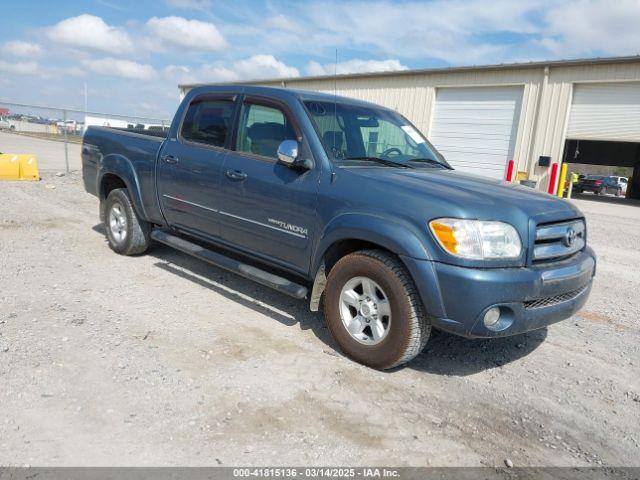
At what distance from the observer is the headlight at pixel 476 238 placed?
3025 millimetres

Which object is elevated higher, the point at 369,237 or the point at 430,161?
the point at 430,161

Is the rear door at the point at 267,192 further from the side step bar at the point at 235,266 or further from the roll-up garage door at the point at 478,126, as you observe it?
the roll-up garage door at the point at 478,126

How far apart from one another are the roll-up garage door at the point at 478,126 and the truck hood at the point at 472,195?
14.6 m

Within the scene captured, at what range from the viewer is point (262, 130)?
14.2 ft

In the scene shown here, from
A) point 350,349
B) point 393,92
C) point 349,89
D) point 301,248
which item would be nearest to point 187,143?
point 301,248

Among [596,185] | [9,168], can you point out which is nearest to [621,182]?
[596,185]

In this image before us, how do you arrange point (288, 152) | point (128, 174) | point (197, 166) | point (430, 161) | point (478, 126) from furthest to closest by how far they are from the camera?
point (478, 126) < point (128, 174) < point (197, 166) < point (430, 161) < point (288, 152)

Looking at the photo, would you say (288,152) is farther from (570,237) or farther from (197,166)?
(570,237)

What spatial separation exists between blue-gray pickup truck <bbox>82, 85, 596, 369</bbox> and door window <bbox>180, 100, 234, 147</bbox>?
0.02 meters

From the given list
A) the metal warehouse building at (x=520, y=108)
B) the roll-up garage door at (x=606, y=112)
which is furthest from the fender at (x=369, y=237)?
the roll-up garage door at (x=606, y=112)

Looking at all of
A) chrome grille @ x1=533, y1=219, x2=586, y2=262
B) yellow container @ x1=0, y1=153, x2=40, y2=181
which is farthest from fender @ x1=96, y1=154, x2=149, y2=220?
yellow container @ x1=0, y1=153, x2=40, y2=181

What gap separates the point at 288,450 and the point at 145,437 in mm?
746

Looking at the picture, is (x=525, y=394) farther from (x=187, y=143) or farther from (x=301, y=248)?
(x=187, y=143)

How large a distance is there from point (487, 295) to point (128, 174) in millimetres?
4214
